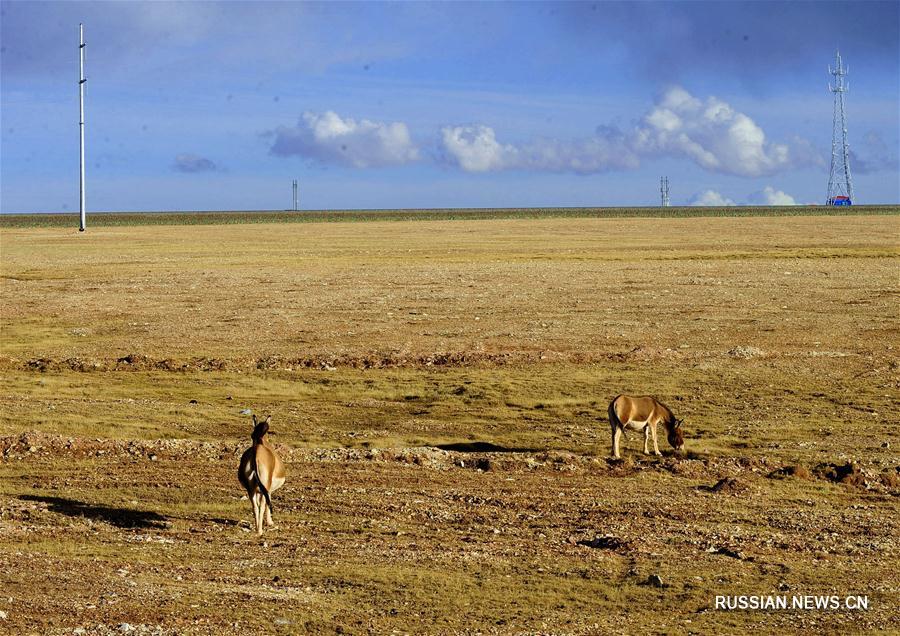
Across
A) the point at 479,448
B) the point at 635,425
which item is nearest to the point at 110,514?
the point at 479,448

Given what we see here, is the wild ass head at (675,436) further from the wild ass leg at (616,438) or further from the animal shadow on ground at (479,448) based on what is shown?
the animal shadow on ground at (479,448)

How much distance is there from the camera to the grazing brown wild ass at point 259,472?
10.9m

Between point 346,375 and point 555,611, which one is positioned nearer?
point 555,611

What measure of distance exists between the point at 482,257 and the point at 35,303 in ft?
81.6

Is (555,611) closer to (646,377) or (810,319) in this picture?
(646,377)

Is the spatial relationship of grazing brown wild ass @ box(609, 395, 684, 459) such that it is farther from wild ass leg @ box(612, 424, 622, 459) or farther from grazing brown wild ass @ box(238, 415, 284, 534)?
grazing brown wild ass @ box(238, 415, 284, 534)

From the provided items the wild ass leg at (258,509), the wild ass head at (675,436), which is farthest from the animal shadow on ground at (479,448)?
the wild ass leg at (258,509)

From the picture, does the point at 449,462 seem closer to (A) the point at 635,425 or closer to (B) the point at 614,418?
(B) the point at 614,418

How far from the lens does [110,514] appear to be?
12.3 meters

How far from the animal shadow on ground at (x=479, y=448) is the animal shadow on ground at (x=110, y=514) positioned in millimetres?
4769

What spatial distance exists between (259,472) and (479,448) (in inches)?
223

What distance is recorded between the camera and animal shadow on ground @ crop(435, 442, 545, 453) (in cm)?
1583

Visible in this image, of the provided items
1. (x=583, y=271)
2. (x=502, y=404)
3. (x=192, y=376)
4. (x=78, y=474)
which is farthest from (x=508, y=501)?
(x=583, y=271)

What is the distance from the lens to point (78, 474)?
14.2 meters
